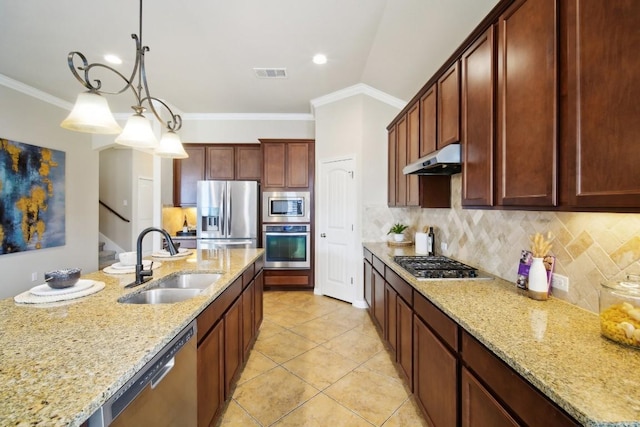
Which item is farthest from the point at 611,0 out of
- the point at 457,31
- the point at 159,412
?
the point at 159,412

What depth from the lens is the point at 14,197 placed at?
3.63 m

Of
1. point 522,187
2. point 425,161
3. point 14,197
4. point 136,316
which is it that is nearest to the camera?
point 136,316

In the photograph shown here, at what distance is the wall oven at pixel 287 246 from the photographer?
4.50 meters

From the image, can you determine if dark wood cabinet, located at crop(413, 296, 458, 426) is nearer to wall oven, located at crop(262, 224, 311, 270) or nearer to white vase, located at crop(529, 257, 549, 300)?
white vase, located at crop(529, 257, 549, 300)

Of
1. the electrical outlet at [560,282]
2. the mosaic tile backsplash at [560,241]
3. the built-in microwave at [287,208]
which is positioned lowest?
the electrical outlet at [560,282]

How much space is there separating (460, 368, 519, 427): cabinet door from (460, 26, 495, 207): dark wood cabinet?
92cm

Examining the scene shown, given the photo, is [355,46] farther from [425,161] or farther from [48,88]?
[48,88]

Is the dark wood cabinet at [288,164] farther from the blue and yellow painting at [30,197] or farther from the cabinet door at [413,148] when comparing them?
the blue and yellow painting at [30,197]

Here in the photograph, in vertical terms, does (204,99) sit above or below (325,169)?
above

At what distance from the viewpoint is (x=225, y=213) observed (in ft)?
14.7

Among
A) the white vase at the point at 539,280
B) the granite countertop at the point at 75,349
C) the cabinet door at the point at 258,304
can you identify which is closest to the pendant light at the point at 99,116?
the granite countertop at the point at 75,349

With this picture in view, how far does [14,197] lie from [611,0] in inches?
224

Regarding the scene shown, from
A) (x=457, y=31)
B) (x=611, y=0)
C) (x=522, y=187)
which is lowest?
(x=522, y=187)

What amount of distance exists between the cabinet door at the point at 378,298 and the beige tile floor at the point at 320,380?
8.6 inches
